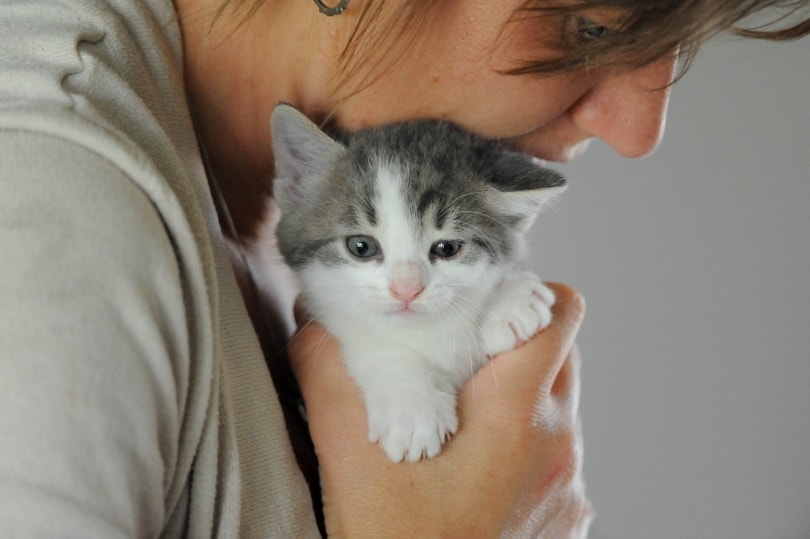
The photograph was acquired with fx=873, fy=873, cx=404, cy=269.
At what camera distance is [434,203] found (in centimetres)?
129

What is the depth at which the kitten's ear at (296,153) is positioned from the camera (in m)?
1.18

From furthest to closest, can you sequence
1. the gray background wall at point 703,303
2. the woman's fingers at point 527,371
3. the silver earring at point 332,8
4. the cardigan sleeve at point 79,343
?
the gray background wall at point 703,303, the woman's fingers at point 527,371, the silver earring at point 332,8, the cardigan sleeve at point 79,343

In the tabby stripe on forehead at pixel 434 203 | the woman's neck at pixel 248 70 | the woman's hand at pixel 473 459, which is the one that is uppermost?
the woman's neck at pixel 248 70

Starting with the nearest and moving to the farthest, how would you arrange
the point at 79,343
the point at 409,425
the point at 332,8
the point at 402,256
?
the point at 79,343, the point at 332,8, the point at 409,425, the point at 402,256

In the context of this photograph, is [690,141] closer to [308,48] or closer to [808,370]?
[808,370]

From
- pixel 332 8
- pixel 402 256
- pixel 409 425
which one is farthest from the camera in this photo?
pixel 402 256

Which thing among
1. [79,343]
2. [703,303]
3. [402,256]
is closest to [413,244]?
[402,256]

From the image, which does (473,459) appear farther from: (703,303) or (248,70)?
(703,303)

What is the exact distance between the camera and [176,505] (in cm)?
86

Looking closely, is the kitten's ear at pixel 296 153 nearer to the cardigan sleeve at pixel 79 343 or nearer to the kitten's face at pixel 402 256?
the kitten's face at pixel 402 256

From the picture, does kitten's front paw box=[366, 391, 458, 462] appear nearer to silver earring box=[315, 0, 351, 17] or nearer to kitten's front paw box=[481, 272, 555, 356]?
kitten's front paw box=[481, 272, 555, 356]

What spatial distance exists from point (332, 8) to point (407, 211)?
0.35m

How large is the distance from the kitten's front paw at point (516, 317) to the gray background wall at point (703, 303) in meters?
1.26

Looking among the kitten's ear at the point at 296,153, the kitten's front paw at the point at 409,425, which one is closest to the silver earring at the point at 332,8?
the kitten's ear at the point at 296,153
